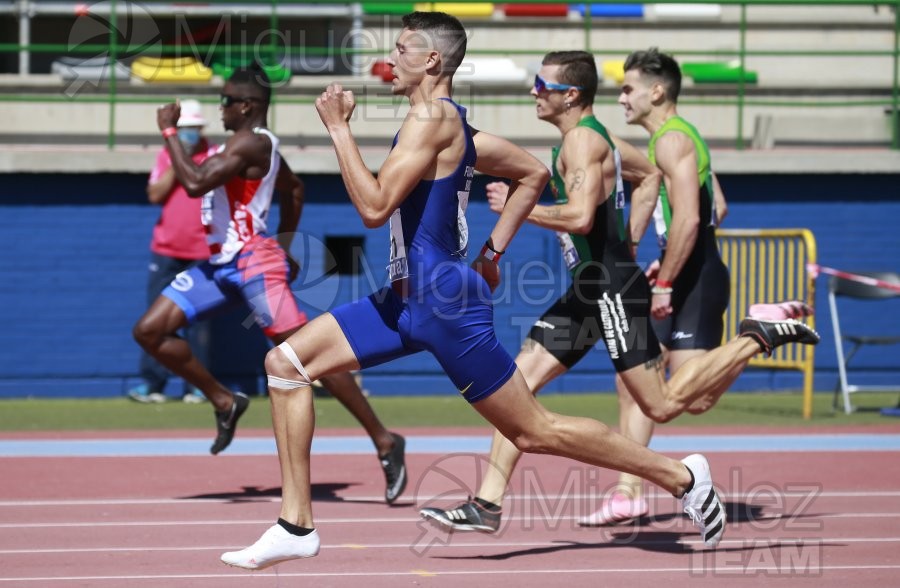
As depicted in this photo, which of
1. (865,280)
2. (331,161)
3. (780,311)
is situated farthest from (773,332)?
(331,161)

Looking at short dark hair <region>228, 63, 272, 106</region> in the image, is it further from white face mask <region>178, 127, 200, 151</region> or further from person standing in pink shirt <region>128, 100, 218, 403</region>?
white face mask <region>178, 127, 200, 151</region>

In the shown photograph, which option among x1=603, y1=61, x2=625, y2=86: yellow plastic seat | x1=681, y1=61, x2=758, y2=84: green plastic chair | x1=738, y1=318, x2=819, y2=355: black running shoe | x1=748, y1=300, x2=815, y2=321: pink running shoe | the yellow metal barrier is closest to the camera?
x1=738, y1=318, x2=819, y2=355: black running shoe

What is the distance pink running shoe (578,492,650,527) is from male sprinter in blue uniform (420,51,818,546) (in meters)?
0.62

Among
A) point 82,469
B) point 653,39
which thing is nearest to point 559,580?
point 82,469

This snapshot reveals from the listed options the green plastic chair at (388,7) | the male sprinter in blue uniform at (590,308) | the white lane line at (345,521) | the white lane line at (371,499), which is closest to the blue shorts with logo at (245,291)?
the white lane line at (371,499)

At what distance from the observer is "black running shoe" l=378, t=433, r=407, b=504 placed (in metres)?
8.48

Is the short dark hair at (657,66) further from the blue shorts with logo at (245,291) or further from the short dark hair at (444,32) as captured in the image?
the blue shorts with logo at (245,291)

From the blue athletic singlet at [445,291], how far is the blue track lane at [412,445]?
16.0 feet

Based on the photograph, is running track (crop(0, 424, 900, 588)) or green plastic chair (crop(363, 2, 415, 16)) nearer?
running track (crop(0, 424, 900, 588))

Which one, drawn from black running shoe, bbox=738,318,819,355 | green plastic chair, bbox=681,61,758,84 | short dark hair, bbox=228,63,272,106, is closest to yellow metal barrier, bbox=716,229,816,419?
green plastic chair, bbox=681,61,758,84

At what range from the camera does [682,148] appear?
26.0ft

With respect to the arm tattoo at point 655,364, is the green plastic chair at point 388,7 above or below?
above

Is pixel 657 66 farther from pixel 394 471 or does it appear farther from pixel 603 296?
pixel 394 471

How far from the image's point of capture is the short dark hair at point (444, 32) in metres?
6.06
